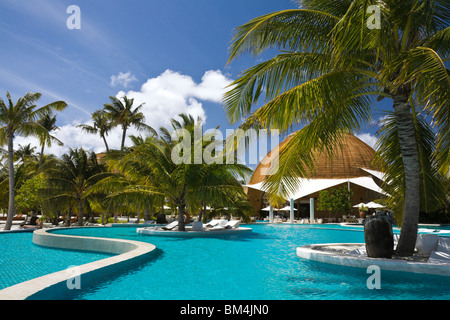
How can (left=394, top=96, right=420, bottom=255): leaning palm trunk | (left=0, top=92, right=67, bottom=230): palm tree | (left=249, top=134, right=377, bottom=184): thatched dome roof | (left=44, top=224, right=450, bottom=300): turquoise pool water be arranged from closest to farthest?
(left=44, top=224, right=450, bottom=300): turquoise pool water
(left=394, top=96, right=420, bottom=255): leaning palm trunk
(left=0, top=92, right=67, bottom=230): palm tree
(left=249, top=134, right=377, bottom=184): thatched dome roof

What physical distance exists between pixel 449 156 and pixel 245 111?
13.1 feet

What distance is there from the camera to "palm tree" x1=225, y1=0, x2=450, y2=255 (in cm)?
635

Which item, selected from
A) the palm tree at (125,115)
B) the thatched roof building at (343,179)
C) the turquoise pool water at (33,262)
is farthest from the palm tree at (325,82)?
the thatched roof building at (343,179)

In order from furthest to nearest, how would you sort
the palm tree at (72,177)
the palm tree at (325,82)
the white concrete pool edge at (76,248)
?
1. the palm tree at (72,177)
2. the palm tree at (325,82)
3. the white concrete pool edge at (76,248)

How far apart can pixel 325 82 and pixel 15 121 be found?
1670 centimetres

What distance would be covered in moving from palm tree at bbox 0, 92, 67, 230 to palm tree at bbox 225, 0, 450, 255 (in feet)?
47.8

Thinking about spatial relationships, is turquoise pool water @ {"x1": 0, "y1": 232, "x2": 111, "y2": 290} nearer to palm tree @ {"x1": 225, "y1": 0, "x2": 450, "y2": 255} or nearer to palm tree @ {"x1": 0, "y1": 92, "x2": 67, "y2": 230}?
palm tree @ {"x1": 225, "y1": 0, "x2": 450, "y2": 255}

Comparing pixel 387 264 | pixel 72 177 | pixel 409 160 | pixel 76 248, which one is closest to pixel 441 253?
pixel 387 264

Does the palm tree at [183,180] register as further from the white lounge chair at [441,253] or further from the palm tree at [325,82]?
the white lounge chair at [441,253]

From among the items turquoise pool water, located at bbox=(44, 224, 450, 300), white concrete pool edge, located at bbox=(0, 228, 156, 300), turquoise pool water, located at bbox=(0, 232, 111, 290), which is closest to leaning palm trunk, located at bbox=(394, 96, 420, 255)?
turquoise pool water, located at bbox=(44, 224, 450, 300)

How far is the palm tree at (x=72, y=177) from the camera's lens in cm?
2047

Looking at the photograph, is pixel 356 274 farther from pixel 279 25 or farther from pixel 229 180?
pixel 229 180

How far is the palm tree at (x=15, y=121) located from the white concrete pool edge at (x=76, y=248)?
673cm

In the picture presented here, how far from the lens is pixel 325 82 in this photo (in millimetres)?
6336
